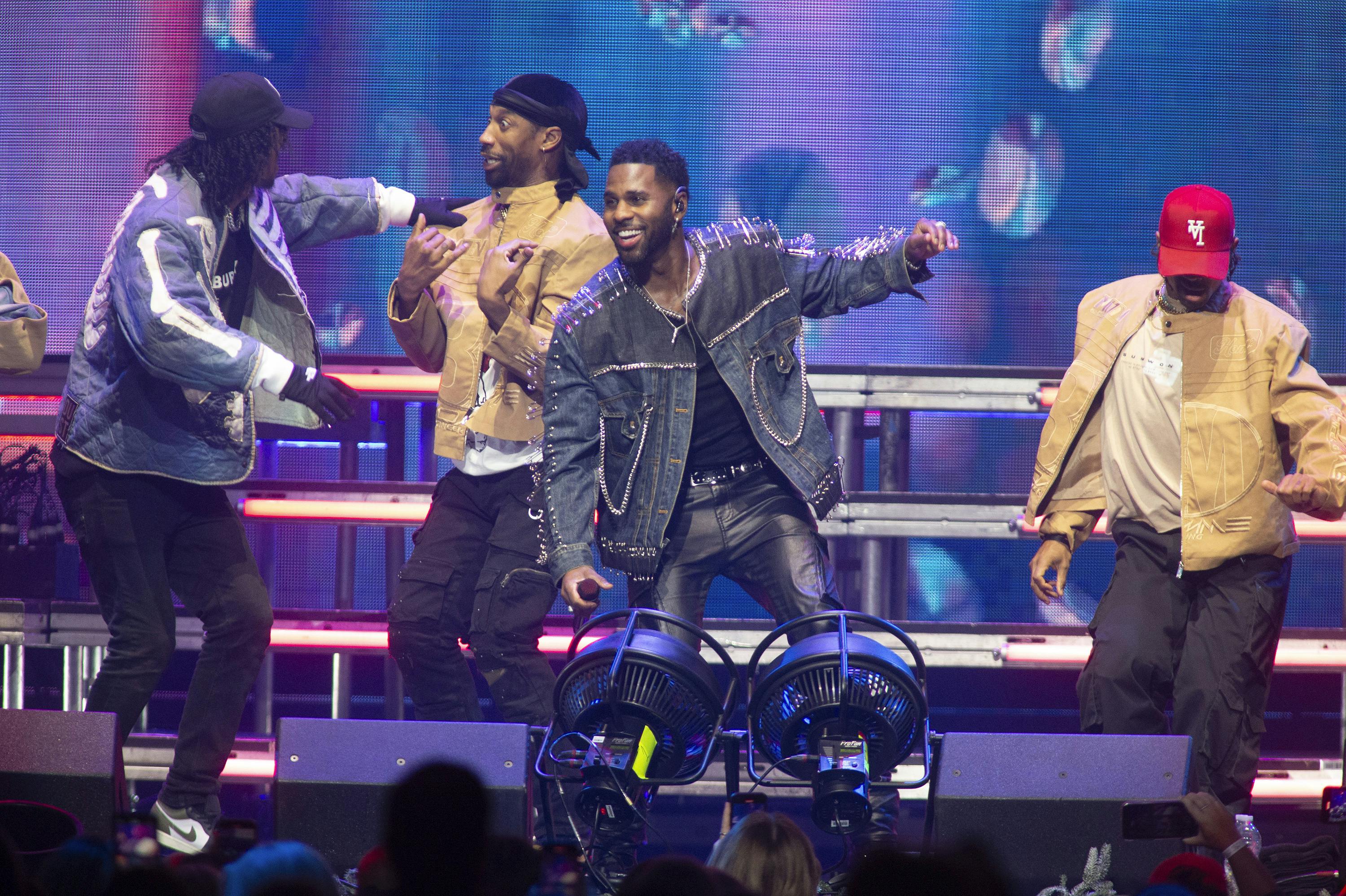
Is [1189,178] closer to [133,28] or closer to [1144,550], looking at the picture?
[1144,550]

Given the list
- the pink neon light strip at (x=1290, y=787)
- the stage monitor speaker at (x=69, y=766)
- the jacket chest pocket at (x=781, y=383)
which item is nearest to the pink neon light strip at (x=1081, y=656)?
the pink neon light strip at (x=1290, y=787)

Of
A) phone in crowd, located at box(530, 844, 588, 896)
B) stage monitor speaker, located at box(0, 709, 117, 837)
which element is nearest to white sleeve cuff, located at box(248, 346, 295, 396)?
stage monitor speaker, located at box(0, 709, 117, 837)

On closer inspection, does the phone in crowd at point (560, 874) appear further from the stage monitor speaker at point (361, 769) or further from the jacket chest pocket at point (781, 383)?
the jacket chest pocket at point (781, 383)

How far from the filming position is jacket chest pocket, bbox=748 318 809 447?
401cm

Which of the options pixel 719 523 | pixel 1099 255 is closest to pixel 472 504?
pixel 719 523

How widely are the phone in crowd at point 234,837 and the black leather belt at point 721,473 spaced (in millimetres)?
1688

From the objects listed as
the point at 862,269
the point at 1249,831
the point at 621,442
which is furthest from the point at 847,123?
the point at 1249,831

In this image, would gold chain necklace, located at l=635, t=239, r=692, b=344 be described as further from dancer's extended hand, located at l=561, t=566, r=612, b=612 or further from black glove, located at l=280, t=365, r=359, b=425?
black glove, located at l=280, t=365, r=359, b=425

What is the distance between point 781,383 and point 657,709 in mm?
1110

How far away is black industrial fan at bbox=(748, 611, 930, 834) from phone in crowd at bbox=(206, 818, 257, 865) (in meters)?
1.13

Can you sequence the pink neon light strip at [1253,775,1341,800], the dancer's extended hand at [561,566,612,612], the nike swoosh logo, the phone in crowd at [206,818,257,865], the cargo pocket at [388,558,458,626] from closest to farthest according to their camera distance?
the phone in crowd at [206,818,257,865] < the dancer's extended hand at [561,566,612,612] < the nike swoosh logo < the cargo pocket at [388,558,458,626] < the pink neon light strip at [1253,775,1341,800]

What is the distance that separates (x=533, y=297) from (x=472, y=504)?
681 mm

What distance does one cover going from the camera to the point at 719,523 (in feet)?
13.1

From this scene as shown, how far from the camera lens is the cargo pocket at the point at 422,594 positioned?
455 cm
